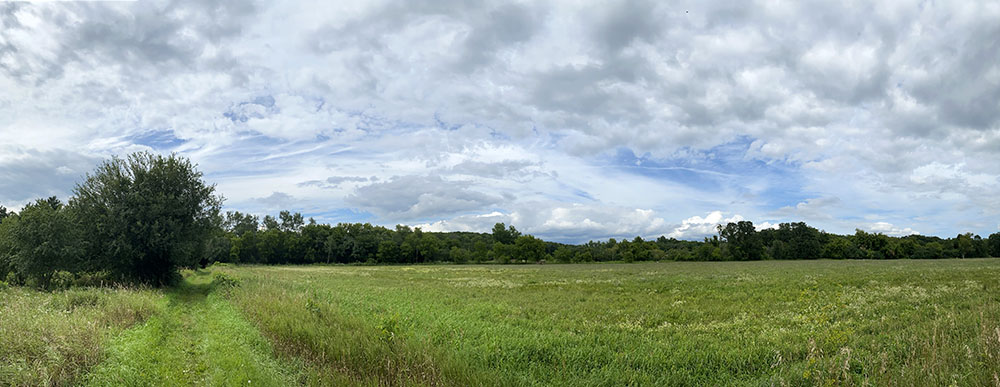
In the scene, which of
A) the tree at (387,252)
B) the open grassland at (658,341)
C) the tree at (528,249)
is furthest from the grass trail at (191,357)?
the tree at (528,249)

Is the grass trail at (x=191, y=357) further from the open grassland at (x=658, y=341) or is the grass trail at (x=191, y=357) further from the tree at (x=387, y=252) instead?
the tree at (x=387, y=252)

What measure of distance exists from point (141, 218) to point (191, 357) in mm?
25954

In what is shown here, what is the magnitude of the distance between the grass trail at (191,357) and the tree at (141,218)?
58.3 feet

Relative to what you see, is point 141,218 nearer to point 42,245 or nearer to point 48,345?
point 42,245

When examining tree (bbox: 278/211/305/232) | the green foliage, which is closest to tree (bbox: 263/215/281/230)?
tree (bbox: 278/211/305/232)

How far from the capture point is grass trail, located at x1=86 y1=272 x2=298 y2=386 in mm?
9461

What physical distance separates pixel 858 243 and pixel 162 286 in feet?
534

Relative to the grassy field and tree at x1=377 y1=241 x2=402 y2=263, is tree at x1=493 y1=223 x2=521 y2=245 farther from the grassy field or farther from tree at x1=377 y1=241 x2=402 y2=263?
the grassy field

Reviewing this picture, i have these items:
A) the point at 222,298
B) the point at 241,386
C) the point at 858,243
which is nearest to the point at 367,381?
the point at 241,386

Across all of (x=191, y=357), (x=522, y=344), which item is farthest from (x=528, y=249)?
(x=522, y=344)

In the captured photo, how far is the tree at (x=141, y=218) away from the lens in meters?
30.8

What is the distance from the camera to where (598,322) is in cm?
1391

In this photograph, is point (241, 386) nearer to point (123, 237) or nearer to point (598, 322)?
point (598, 322)

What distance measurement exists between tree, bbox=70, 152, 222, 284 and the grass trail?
17.8 m
